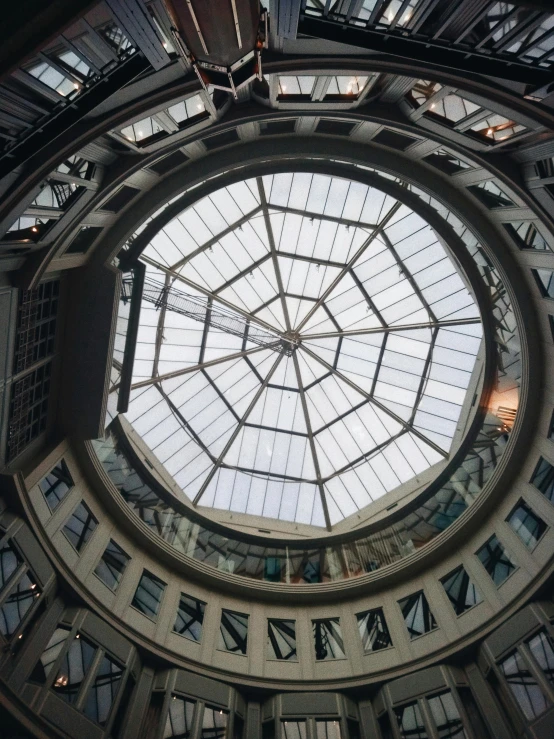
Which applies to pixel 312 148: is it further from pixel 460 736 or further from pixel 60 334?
pixel 460 736

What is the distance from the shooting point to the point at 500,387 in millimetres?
25141

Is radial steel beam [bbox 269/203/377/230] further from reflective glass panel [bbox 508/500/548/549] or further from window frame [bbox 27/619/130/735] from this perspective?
window frame [bbox 27/619/130/735]

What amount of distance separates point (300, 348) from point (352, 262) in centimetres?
670

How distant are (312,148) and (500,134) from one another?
8.05 m

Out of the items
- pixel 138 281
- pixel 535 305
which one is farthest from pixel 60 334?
pixel 535 305

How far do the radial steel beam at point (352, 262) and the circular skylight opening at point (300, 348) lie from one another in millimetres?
90

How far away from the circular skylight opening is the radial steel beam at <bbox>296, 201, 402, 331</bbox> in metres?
0.09

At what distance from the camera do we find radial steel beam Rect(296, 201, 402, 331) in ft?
86.8

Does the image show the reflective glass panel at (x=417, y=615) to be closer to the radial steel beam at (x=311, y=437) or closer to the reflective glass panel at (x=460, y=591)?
the reflective glass panel at (x=460, y=591)

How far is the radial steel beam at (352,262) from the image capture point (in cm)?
2645

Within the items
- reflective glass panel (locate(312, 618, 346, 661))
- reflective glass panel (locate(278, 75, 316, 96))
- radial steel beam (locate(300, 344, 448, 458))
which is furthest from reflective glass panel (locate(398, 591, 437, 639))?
reflective glass panel (locate(278, 75, 316, 96))

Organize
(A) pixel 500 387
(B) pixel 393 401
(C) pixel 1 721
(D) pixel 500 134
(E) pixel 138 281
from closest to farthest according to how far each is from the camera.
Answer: (C) pixel 1 721 → (D) pixel 500 134 → (E) pixel 138 281 → (A) pixel 500 387 → (B) pixel 393 401

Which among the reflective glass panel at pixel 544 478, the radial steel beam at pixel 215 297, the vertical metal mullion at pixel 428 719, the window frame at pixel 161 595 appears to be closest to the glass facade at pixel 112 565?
the window frame at pixel 161 595

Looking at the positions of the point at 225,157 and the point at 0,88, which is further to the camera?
the point at 225,157
